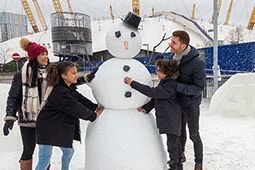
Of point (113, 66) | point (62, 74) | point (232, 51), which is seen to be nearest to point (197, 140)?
point (113, 66)

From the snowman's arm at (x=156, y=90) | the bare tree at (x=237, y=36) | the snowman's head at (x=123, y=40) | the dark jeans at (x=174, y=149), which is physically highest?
the bare tree at (x=237, y=36)

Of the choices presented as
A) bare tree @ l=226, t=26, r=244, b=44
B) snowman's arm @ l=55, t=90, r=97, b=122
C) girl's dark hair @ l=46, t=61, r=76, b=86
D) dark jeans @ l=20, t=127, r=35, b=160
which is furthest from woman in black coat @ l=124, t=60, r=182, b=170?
bare tree @ l=226, t=26, r=244, b=44

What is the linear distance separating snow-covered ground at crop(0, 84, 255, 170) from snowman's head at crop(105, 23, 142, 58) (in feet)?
5.43

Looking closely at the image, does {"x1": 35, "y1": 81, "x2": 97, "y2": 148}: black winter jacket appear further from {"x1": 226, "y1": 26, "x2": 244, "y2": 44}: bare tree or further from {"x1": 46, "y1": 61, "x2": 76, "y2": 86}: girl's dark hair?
{"x1": 226, "y1": 26, "x2": 244, "y2": 44}: bare tree

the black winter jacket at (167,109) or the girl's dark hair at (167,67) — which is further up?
the girl's dark hair at (167,67)

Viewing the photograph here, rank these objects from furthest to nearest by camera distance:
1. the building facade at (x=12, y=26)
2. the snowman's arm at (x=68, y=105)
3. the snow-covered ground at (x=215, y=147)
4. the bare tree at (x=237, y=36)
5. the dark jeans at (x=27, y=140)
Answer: the building facade at (x=12, y=26) < the bare tree at (x=237, y=36) < the snow-covered ground at (x=215, y=147) < the dark jeans at (x=27, y=140) < the snowman's arm at (x=68, y=105)

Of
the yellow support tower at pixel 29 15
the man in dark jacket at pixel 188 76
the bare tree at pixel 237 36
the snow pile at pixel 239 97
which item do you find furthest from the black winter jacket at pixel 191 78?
the yellow support tower at pixel 29 15

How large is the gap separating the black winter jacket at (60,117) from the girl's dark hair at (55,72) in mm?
52

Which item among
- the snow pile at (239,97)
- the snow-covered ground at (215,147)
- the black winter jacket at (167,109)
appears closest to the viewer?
the black winter jacket at (167,109)

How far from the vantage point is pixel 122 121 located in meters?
1.93

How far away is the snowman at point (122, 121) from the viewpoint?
188cm

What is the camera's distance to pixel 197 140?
2363 millimetres

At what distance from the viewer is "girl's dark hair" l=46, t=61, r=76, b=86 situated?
1.84 m

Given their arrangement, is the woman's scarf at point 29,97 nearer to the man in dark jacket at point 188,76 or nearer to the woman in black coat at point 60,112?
the woman in black coat at point 60,112
